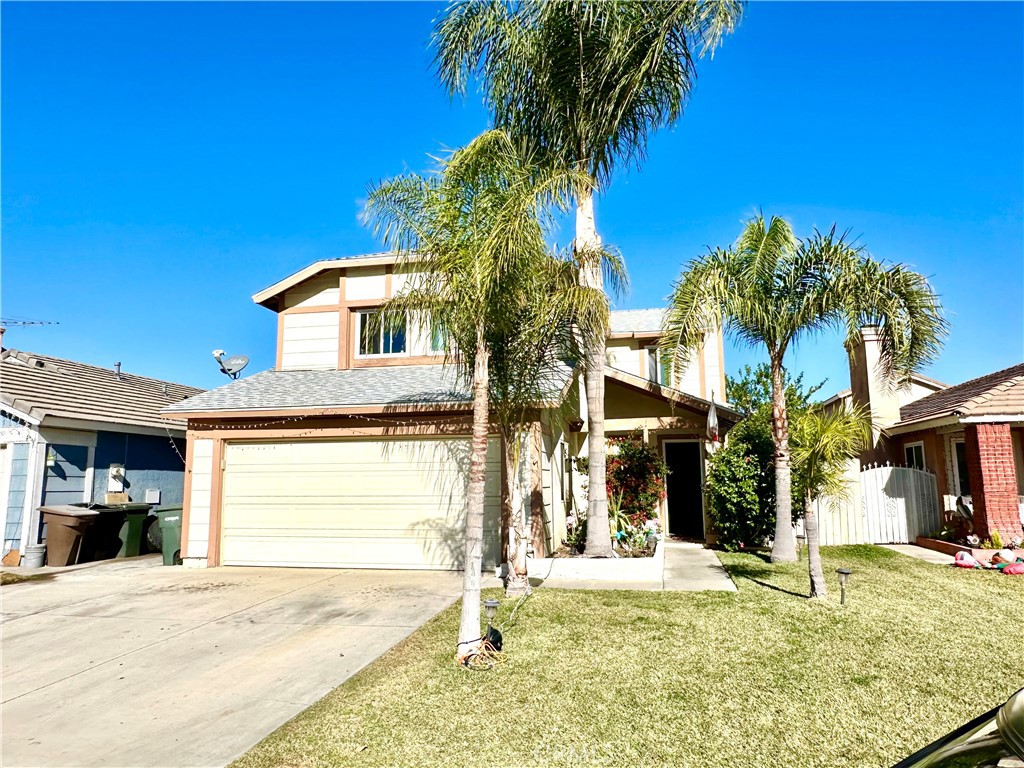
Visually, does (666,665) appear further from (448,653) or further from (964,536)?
(964,536)

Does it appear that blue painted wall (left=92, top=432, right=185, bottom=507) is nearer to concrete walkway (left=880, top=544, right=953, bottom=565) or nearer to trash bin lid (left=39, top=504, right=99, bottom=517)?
trash bin lid (left=39, top=504, right=99, bottom=517)

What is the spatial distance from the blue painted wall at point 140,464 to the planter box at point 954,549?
17.0 m

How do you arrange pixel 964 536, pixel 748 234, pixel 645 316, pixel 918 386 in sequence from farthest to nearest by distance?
1. pixel 918 386
2. pixel 645 316
3. pixel 964 536
4. pixel 748 234

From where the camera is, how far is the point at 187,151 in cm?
1382

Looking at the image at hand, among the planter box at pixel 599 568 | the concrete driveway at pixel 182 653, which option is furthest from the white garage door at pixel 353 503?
the planter box at pixel 599 568

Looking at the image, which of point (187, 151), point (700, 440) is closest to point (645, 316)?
point (700, 440)

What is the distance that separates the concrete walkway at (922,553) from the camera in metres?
11.0

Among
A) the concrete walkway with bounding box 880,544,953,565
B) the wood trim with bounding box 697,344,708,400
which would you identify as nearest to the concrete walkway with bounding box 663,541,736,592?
the concrete walkway with bounding box 880,544,953,565

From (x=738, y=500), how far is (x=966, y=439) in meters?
4.67

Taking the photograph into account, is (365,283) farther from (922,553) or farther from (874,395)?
(874,395)

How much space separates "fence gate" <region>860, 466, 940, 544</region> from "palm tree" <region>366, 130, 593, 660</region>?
413 inches

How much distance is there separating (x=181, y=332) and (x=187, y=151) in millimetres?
10228

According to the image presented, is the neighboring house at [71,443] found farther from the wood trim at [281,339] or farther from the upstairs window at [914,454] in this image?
the upstairs window at [914,454]

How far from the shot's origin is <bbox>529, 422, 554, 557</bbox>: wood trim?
10242 mm
